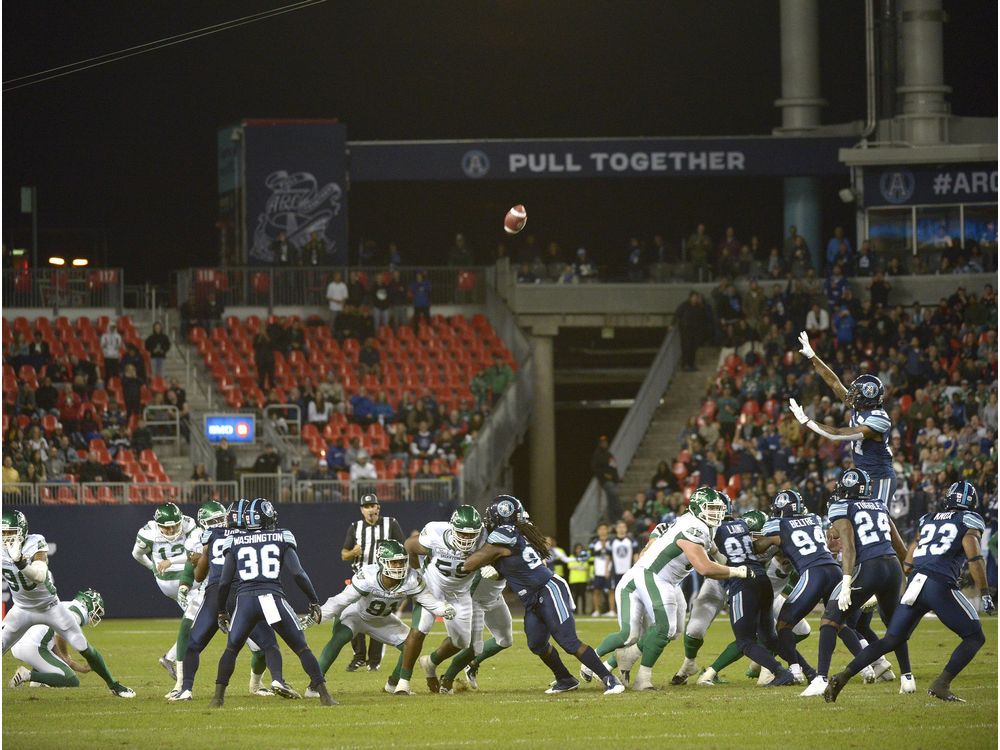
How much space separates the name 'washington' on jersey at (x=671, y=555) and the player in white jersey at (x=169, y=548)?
3.66 meters

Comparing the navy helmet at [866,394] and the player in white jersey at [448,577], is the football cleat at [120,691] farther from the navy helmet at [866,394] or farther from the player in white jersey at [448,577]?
the navy helmet at [866,394]

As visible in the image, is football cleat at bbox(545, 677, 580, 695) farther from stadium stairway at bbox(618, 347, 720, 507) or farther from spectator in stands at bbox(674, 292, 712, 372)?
spectator in stands at bbox(674, 292, 712, 372)

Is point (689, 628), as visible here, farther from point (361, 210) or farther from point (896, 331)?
point (361, 210)

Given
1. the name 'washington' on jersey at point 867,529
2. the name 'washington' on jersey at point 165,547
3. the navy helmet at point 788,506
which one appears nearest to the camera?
the name 'washington' on jersey at point 867,529

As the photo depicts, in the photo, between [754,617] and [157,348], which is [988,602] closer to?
[754,617]

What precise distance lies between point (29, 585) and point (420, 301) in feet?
60.3

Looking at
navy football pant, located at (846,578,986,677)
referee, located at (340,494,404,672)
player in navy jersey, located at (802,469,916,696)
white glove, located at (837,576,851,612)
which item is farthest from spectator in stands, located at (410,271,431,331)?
navy football pant, located at (846,578,986,677)

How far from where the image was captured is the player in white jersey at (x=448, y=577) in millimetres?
13091

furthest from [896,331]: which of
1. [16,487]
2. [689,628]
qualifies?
[689,628]

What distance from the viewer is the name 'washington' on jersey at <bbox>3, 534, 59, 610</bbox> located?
1312cm

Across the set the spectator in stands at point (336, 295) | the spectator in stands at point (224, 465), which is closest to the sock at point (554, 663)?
the spectator in stands at point (224, 465)

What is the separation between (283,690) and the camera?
12727 millimetres

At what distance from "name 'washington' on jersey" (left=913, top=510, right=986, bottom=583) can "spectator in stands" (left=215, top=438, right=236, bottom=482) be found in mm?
15064

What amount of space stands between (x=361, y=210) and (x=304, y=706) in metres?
24.0
